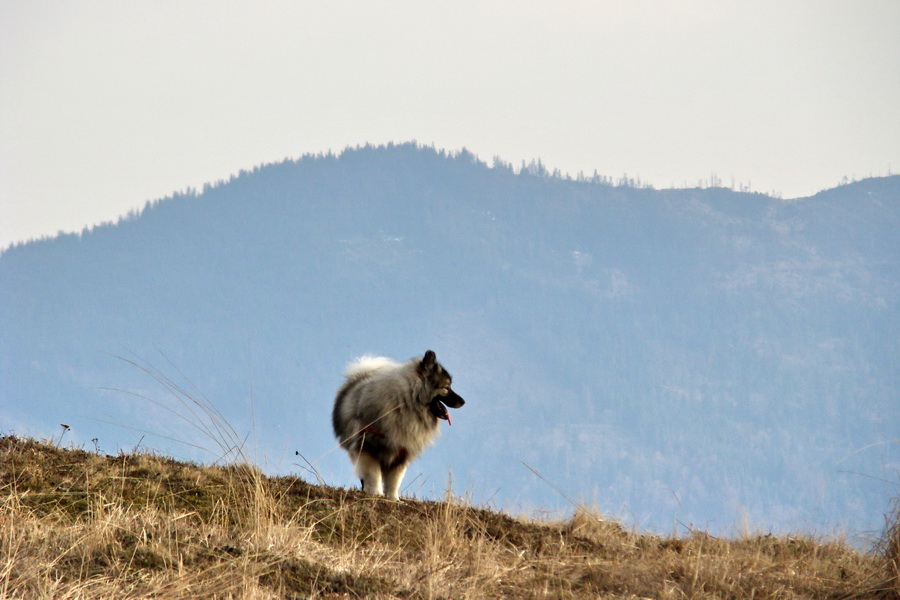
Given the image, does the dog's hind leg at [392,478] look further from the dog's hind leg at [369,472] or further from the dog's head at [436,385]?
the dog's head at [436,385]

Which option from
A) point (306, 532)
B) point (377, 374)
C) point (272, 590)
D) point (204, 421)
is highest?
point (377, 374)

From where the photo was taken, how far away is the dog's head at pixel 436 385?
38.5 ft

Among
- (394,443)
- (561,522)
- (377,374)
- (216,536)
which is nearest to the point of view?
(216,536)

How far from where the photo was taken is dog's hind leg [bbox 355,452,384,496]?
11.2 metres

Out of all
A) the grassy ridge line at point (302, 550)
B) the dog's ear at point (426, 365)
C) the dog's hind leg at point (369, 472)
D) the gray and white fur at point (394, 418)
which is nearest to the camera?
the grassy ridge line at point (302, 550)

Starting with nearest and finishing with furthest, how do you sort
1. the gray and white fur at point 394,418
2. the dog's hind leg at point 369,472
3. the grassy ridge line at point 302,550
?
the grassy ridge line at point 302,550
the dog's hind leg at point 369,472
the gray and white fur at point 394,418

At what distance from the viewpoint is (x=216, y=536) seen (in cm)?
673

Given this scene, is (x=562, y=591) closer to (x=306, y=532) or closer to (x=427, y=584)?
(x=427, y=584)

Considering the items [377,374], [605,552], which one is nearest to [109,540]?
[605,552]

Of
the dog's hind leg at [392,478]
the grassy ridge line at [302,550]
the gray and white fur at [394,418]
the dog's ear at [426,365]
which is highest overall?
the dog's ear at [426,365]

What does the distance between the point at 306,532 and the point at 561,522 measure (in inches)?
146

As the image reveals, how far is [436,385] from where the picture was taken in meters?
11.8

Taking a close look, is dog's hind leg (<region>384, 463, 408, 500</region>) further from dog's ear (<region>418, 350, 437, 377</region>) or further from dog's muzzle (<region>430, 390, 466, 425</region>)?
dog's ear (<region>418, 350, 437, 377</region>)

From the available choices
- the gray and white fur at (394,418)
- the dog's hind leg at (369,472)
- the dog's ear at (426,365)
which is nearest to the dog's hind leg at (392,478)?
the gray and white fur at (394,418)
